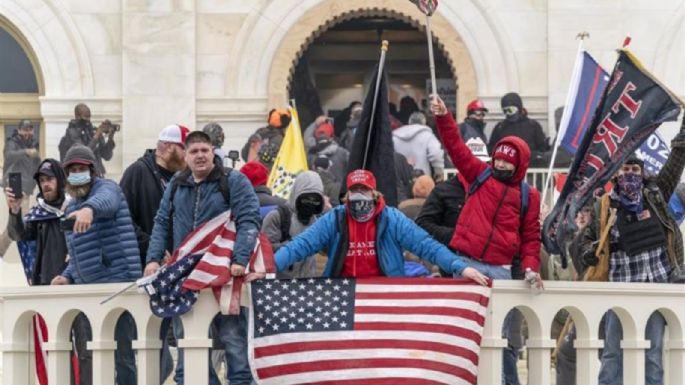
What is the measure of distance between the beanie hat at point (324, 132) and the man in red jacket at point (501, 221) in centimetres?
1064

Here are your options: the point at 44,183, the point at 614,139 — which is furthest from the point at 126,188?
the point at 614,139

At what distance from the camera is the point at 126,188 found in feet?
56.0

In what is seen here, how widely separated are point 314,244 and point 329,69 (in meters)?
20.3

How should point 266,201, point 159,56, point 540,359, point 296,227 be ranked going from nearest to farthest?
1. point 540,359
2. point 296,227
3. point 266,201
4. point 159,56

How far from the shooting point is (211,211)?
15125 millimetres

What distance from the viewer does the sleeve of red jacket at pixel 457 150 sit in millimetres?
16000

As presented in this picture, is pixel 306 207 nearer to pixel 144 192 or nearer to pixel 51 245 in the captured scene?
pixel 144 192

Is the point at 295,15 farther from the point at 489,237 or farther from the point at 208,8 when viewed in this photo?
the point at 489,237

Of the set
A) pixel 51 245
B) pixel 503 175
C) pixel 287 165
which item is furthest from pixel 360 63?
pixel 503 175

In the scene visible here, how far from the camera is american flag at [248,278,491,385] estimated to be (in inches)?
569

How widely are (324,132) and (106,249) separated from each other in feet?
35.5

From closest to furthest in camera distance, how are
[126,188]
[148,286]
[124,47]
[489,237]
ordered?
1. [148,286]
2. [489,237]
3. [126,188]
4. [124,47]

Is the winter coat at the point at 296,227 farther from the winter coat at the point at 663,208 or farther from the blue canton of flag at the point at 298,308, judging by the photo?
the blue canton of flag at the point at 298,308

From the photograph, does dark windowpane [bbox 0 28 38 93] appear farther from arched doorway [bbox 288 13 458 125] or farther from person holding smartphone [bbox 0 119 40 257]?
arched doorway [bbox 288 13 458 125]
